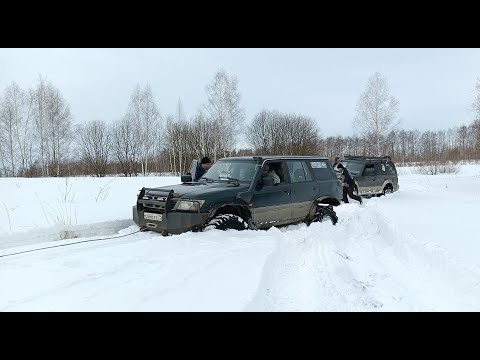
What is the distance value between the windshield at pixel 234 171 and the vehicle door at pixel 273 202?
35 cm

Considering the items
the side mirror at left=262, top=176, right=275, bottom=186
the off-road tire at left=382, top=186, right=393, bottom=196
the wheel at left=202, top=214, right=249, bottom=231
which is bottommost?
the off-road tire at left=382, top=186, right=393, bottom=196

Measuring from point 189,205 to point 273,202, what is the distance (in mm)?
1861

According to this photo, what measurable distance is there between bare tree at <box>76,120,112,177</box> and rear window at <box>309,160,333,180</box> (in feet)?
145

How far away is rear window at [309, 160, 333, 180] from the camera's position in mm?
7859

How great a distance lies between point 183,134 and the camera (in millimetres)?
42344

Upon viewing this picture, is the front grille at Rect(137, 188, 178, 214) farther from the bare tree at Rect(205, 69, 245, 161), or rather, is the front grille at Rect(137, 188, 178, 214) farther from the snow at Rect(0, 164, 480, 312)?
the bare tree at Rect(205, 69, 245, 161)

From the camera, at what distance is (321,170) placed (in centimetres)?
804

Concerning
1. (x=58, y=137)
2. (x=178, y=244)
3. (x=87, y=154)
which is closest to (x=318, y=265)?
(x=178, y=244)

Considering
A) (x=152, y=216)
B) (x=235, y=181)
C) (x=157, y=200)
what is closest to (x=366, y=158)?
(x=235, y=181)

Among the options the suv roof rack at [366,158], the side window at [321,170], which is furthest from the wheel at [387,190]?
the side window at [321,170]

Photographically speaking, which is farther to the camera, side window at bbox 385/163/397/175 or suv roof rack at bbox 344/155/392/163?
side window at bbox 385/163/397/175

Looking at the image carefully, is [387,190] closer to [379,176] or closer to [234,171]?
[379,176]

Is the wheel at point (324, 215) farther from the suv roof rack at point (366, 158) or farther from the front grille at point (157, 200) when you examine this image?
the suv roof rack at point (366, 158)

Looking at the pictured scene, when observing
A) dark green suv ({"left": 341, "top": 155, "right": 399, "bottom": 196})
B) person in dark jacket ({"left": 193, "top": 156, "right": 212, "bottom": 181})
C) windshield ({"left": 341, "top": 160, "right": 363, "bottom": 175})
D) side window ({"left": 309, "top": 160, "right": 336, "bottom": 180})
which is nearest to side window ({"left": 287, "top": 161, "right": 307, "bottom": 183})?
side window ({"left": 309, "top": 160, "right": 336, "bottom": 180})
